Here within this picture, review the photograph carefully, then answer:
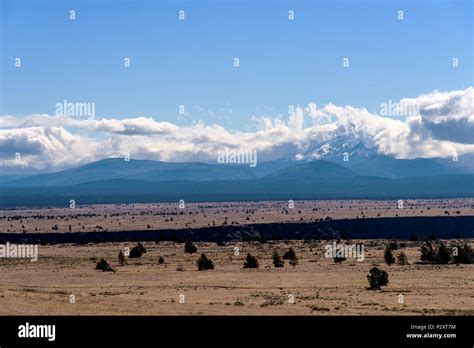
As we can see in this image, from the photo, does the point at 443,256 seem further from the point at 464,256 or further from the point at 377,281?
the point at 377,281

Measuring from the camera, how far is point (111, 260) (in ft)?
236

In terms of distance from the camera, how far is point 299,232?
12188 centimetres

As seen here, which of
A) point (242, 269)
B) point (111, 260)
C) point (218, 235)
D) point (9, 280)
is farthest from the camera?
point (218, 235)

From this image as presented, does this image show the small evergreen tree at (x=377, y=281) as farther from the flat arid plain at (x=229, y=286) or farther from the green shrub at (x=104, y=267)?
the green shrub at (x=104, y=267)

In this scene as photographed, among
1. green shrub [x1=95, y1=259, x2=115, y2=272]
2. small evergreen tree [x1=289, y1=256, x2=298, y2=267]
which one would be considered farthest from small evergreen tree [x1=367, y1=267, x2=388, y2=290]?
green shrub [x1=95, y1=259, x2=115, y2=272]

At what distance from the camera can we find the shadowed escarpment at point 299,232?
112m

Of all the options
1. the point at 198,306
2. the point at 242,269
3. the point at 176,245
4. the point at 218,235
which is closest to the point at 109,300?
the point at 198,306

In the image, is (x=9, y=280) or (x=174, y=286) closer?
(x=174, y=286)

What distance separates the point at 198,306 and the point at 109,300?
17.3 feet

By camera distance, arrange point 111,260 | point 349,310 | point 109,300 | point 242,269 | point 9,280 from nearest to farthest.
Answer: point 349,310 < point 109,300 < point 9,280 < point 242,269 < point 111,260

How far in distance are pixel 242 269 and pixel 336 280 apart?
37.2 ft
